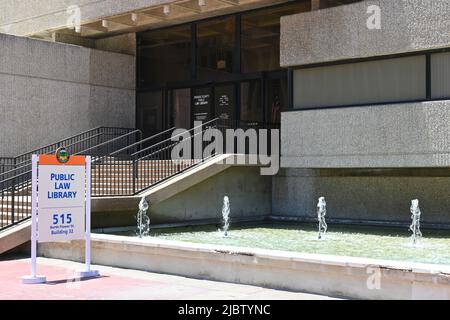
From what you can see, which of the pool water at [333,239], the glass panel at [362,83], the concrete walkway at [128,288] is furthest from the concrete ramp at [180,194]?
the concrete walkway at [128,288]

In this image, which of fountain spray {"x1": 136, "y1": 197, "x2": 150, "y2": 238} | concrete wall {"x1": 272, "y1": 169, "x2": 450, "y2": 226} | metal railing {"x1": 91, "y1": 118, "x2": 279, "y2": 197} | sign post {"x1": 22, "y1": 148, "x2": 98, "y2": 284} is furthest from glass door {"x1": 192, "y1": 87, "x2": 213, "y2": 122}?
sign post {"x1": 22, "y1": 148, "x2": 98, "y2": 284}

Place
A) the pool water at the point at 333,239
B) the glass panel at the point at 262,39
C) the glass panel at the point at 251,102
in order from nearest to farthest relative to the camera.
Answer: the pool water at the point at 333,239
the glass panel at the point at 262,39
the glass panel at the point at 251,102

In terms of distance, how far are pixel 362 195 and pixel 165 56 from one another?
27.7 feet

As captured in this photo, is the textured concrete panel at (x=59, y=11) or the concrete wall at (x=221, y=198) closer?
the concrete wall at (x=221, y=198)

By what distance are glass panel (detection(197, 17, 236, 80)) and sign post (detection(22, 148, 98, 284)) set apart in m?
9.74

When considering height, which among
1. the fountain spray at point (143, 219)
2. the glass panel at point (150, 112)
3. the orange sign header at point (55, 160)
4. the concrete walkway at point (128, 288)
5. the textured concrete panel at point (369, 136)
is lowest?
the concrete walkway at point (128, 288)

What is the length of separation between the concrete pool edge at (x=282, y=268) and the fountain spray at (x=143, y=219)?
9.76ft

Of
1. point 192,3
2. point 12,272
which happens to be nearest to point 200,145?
point 192,3

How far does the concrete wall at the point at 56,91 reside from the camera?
18047 mm

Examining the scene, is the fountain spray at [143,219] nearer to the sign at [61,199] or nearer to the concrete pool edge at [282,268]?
the concrete pool edge at [282,268]

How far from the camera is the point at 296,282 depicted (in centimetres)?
834

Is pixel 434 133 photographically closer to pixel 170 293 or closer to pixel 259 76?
pixel 259 76

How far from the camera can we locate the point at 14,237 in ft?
39.5

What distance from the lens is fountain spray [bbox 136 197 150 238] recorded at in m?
14.0
